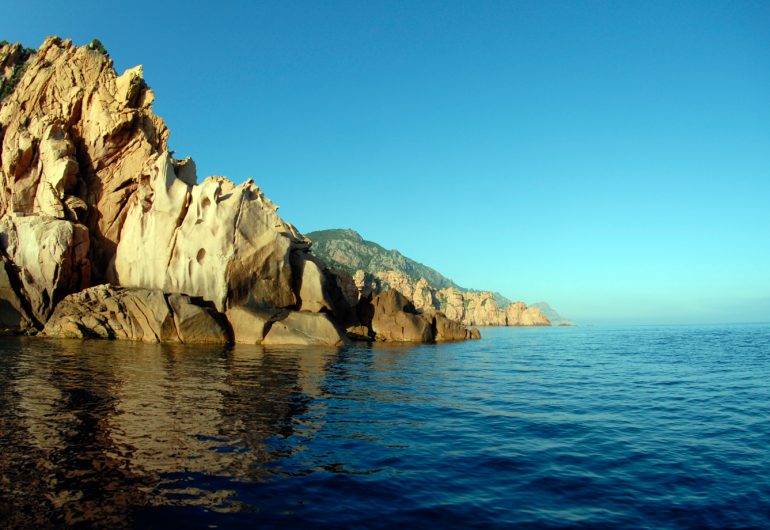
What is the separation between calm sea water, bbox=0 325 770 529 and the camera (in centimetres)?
842

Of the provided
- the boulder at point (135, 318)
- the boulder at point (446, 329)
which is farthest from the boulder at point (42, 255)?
the boulder at point (446, 329)

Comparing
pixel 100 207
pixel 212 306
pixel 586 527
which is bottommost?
pixel 586 527

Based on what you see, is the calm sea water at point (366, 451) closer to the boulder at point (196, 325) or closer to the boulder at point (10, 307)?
the boulder at point (196, 325)

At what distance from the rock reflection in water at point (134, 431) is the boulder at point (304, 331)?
14.6 m

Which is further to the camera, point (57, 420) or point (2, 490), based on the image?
point (57, 420)

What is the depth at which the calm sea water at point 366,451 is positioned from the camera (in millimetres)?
8422

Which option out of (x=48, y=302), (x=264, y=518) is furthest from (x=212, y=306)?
(x=264, y=518)

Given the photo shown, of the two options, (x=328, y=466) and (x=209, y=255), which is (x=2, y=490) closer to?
(x=328, y=466)

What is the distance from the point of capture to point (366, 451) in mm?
11906

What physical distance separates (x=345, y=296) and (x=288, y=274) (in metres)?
11.3

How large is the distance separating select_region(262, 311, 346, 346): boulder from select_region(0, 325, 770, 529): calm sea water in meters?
16.5

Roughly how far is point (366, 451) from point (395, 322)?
1749 inches

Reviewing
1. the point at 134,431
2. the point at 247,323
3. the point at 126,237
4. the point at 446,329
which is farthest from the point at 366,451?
the point at 446,329

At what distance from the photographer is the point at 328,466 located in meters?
10.7
